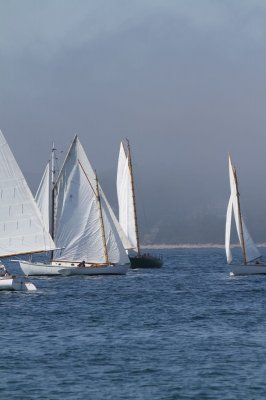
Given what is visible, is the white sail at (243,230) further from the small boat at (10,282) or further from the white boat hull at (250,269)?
the small boat at (10,282)

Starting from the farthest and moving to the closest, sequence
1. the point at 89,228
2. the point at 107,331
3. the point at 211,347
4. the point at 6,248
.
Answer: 1. the point at 89,228
2. the point at 6,248
3. the point at 107,331
4. the point at 211,347

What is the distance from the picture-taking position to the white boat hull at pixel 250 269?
104m

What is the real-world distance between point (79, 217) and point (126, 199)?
29263 millimetres

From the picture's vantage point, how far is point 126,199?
443 feet

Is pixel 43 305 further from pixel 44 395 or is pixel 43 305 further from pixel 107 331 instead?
pixel 44 395

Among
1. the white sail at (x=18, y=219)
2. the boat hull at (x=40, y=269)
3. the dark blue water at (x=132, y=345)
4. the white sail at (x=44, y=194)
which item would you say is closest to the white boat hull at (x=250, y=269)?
the boat hull at (x=40, y=269)

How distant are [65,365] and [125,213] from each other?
91.8 m

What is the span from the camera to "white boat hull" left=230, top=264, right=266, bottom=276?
103938 mm

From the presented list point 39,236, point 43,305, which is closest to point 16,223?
point 39,236

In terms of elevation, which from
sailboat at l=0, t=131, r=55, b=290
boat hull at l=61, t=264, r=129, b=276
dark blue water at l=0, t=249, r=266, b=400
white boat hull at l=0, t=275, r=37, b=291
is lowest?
dark blue water at l=0, t=249, r=266, b=400

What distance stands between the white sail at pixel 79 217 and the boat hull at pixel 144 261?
22.8 metres

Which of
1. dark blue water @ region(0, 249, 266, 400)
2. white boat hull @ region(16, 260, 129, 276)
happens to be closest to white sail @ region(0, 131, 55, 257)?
dark blue water @ region(0, 249, 266, 400)

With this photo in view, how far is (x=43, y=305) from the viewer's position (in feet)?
232

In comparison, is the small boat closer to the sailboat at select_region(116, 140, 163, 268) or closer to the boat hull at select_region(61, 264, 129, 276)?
the boat hull at select_region(61, 264, 129, 276)
